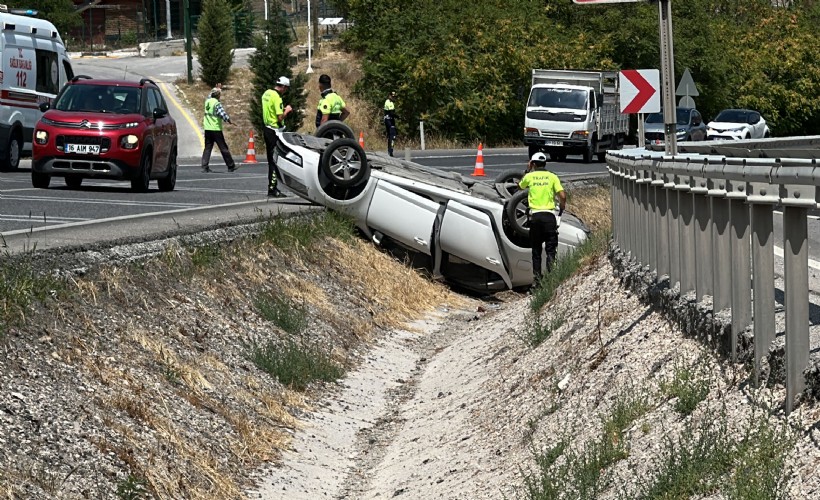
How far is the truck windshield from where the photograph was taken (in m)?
43.3

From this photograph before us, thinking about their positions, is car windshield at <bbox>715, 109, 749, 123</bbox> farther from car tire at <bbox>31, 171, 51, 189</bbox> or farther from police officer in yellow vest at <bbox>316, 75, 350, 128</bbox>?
car tire at <bbox>31, 171, 51, 189</bbox>

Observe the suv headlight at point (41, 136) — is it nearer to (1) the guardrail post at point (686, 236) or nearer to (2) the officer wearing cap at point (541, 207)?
(2) the officer wearing cap at point (541, 207)

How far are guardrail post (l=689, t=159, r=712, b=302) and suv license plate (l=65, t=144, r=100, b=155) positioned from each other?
48.2ft

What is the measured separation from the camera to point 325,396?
1281 cm

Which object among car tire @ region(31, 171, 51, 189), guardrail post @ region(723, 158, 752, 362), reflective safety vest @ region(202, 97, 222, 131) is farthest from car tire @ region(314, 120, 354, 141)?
guardrail post @ region(723, 158, 752, 362)

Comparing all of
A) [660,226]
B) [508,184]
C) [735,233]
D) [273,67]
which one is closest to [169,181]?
[508,184]

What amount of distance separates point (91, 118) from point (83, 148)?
0.55m

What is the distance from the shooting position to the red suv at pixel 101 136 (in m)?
22.2

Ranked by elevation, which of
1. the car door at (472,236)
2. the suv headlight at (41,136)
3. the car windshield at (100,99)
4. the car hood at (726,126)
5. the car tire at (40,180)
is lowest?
the car door at (472,236)

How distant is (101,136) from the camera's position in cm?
2208

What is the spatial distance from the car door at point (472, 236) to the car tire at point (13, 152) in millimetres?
12207

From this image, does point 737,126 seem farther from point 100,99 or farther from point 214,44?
point 214,44

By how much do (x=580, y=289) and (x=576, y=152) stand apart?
2925 centimetres

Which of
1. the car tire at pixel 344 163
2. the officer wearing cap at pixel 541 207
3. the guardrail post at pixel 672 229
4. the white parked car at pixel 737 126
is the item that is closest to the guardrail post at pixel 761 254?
the guardrail post at pixel 672 229
